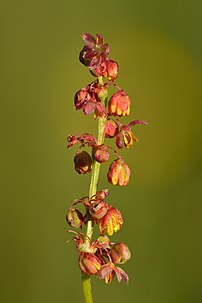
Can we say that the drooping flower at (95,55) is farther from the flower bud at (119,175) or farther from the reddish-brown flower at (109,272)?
the reddish-brown flower at (109,272)

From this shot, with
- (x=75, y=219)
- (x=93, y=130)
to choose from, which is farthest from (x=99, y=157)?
(x=93, y=130)

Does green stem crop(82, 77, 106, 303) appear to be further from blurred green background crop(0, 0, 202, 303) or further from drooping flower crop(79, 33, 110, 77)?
blurred green background crop(0, 0, 202, 303)

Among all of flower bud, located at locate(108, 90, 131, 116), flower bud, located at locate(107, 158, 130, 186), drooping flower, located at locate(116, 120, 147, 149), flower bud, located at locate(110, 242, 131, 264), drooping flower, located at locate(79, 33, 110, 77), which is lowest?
flower bud, located at locate(110, 242, 131, 264)

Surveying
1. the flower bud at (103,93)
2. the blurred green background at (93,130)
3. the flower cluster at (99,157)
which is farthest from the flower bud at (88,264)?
the blurred green background at (93,130)

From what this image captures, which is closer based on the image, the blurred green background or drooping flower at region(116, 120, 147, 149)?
drooping flower at region(116, 120, 147, 149)

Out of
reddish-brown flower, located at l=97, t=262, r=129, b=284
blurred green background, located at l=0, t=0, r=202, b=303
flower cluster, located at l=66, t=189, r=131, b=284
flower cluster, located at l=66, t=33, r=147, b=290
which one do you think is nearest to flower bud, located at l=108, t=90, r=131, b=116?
flower cluster, located at l=66, t=33, r=147, b=290
